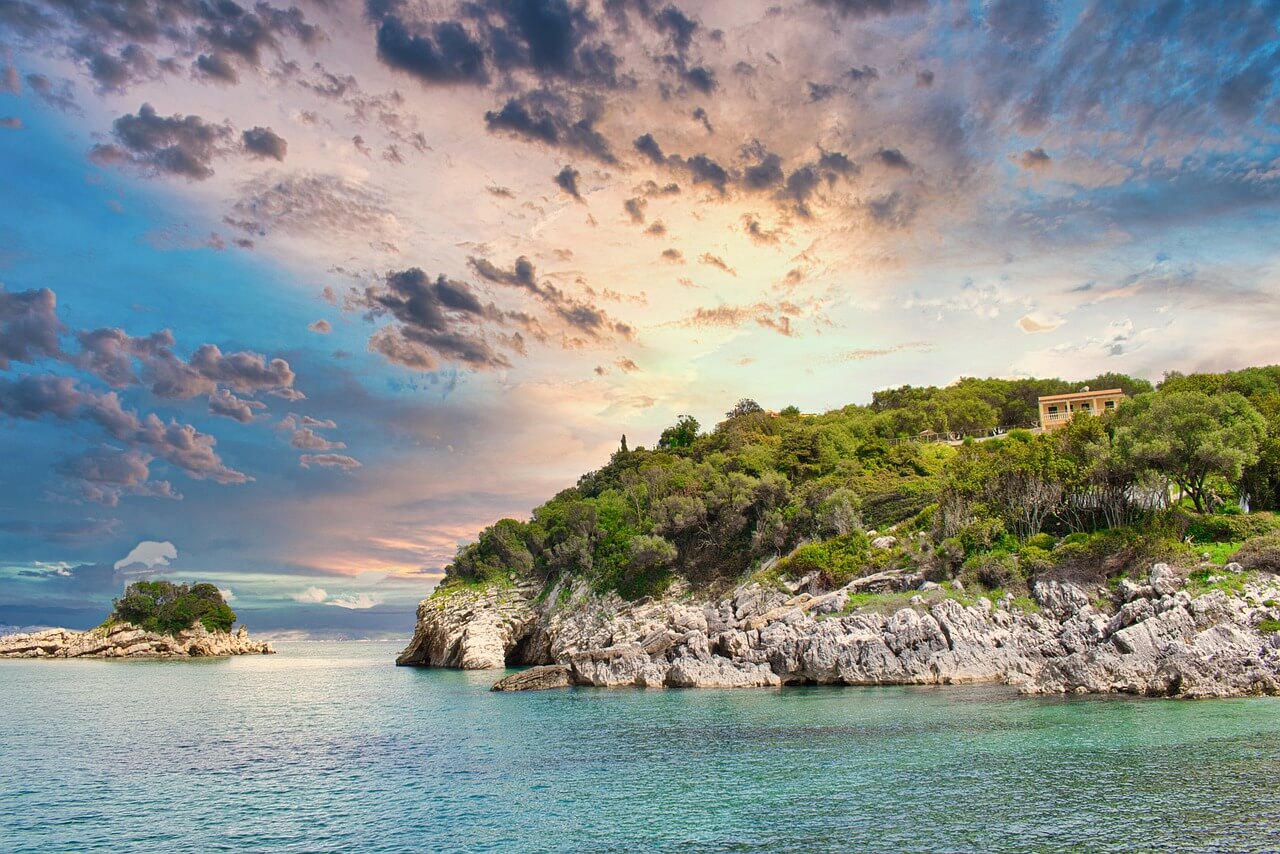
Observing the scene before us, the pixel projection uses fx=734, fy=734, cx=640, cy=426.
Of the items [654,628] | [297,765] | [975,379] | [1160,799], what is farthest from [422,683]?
[975,379]

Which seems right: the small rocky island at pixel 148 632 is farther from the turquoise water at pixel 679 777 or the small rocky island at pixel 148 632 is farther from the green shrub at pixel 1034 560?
the green shrub at pixel 1034 560

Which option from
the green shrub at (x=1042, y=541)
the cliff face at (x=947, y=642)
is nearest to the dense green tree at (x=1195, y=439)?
the green shrub at (x=1042, y=541)

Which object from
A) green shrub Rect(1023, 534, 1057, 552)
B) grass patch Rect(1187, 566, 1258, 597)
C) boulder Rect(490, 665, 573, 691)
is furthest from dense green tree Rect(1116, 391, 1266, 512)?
boulder Rect(490, 665, 573, 691)

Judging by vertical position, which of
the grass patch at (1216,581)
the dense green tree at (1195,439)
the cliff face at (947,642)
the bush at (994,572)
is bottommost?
the cliff face at (947,642)

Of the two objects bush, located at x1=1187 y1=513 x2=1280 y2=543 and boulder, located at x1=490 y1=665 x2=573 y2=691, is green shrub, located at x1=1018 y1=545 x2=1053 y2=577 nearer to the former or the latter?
bush, located at x1=1187 y1=513 x2=1280 y2=543

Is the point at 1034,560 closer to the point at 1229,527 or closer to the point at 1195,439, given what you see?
the point at 1229,527

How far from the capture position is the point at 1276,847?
16.0 m

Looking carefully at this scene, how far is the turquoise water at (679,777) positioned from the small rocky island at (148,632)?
98.7 meters

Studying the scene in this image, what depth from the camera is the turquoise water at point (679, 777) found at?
1900cm

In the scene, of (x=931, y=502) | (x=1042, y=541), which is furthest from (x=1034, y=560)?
(x=931, y=502)

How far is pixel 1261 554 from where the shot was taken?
143 ft

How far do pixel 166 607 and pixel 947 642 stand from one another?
135 meters

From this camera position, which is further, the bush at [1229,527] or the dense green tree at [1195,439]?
the dense green tree at [1195,439]

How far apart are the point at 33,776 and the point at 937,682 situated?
1846 inches
